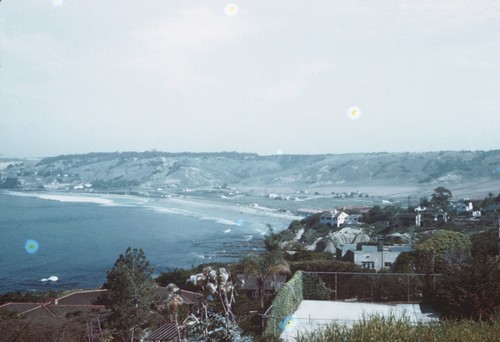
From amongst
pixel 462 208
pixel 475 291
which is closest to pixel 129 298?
pixel 475 291

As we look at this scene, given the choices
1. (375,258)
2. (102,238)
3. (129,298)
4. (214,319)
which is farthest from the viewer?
(102,238)

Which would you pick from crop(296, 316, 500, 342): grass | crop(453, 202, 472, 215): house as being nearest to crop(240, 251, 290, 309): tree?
crop(296, 316, 500, 342): grass

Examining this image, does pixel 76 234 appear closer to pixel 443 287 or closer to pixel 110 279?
pixel 110 279

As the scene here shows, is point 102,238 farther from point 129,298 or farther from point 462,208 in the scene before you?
point 129,298

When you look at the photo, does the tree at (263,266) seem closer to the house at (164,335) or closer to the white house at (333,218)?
the house at (164,335)

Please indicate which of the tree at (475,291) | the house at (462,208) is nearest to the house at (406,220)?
the house at (462,208)
